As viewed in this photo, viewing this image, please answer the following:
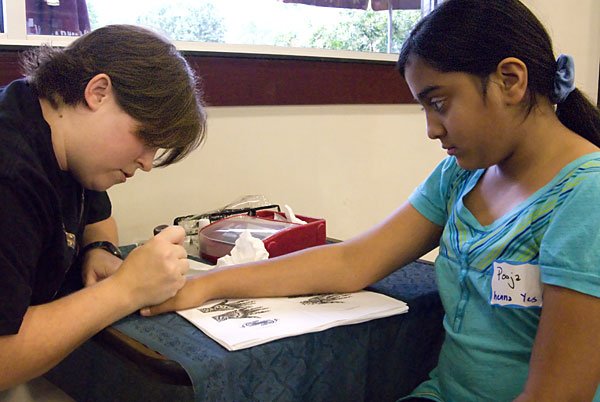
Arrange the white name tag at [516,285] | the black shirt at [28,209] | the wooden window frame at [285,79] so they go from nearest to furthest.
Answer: the black shirt at [28,209] → the white name tag at [516,285] → the wooden window frame at [285,79]

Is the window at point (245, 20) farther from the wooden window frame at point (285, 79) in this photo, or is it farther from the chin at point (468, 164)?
the chin at point (468, 164)

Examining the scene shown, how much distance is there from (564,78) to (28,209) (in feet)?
2.76

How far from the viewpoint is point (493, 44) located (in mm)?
892

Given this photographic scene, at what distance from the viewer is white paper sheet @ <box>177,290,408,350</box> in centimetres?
85

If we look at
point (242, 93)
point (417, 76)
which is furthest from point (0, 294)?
point (242, 93)

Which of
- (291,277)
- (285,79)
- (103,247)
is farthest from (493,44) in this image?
(285,79)

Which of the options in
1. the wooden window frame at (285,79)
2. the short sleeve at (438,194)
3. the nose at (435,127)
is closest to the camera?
the nose at (435,127)

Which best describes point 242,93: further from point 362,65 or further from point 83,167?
point 83,167

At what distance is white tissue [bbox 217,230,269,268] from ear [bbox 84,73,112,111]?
41 centimetres

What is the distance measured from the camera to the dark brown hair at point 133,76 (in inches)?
35.2

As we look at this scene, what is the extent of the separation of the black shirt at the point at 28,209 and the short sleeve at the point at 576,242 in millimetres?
714

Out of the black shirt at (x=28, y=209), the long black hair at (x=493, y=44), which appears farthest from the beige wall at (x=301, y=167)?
the long black hair at (x=493, y=44)

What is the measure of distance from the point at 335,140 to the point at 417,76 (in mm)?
1098

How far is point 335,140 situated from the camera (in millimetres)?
2053
